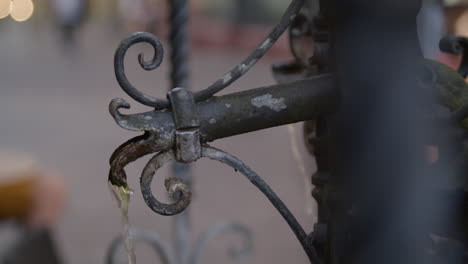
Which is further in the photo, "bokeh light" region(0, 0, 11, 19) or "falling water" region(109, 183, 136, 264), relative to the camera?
"bokeh light" region(0, 0, 11, 19)

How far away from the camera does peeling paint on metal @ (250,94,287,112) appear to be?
3.05 feet

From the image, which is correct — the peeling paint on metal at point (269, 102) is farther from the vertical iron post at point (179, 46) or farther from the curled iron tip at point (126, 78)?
the vertical iron post at point (179, 46)

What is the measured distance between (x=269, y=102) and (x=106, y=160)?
5.37 meters

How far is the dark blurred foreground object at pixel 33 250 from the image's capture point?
119 inches

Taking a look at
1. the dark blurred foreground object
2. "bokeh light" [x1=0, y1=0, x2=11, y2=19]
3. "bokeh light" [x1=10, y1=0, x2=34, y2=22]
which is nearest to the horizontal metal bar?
the dark blurred foreground object

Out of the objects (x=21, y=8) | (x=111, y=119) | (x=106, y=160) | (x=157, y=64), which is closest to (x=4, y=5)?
(x=111, y=119)

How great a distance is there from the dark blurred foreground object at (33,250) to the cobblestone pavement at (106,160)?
0.71m

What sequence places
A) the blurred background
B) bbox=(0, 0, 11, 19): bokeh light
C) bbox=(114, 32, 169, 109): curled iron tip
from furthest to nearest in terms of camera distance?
1. bbox=(0, 0, 11, 19): bokeh light
2. the blurred background
3. bbox=(114, 32, 169, 109): curled iron tip

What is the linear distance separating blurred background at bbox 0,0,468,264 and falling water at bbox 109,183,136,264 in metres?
0.52

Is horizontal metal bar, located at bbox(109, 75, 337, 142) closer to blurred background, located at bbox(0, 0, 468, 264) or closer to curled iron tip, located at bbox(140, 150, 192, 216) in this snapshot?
curled iron tip, located at bbox(140, 150, 192, 216)

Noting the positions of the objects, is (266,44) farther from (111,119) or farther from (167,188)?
(111,119)

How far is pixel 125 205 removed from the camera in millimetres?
962

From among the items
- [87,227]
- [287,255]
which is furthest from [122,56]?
[87,227]

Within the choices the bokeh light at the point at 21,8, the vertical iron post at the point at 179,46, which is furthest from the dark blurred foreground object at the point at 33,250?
the bokeh light at the point at 21,8
